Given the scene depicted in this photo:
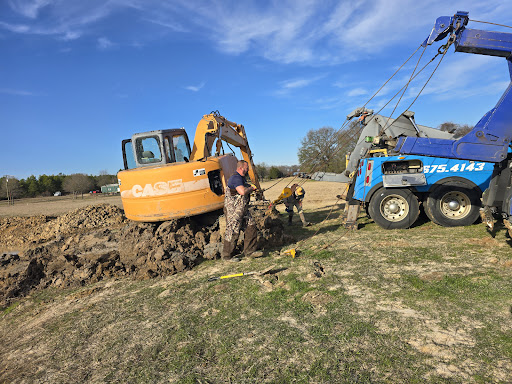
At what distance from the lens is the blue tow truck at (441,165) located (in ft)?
18.4

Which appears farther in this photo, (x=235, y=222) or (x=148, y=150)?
(x=148, y=150)

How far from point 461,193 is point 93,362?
798 cm

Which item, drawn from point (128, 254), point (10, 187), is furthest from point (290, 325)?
point (10, 187)

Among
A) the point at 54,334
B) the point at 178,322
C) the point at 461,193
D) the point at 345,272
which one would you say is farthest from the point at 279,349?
the point at 461,193

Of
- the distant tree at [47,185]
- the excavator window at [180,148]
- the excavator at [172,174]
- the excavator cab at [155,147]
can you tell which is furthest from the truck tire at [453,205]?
the distant tree at [47,185]

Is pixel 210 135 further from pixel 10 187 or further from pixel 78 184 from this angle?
pixel 78 184

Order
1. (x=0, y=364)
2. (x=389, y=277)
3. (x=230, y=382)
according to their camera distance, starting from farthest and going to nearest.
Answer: (x=389, y=277) → (x=0, y=364) → (x=230, y=382)

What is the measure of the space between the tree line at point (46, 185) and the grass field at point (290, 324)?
4119cm

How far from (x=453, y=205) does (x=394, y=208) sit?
131 cm

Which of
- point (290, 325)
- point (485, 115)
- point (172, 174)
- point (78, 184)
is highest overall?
point (78, 184)

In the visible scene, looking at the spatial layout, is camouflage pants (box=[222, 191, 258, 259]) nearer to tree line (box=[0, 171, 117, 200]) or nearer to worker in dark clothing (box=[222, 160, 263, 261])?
worker in dark clothing (box=[222, 160, 263, 261])

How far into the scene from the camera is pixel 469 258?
5156 millimetres

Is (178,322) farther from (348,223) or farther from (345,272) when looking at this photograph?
(348,223)

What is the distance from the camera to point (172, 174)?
6.57 m
